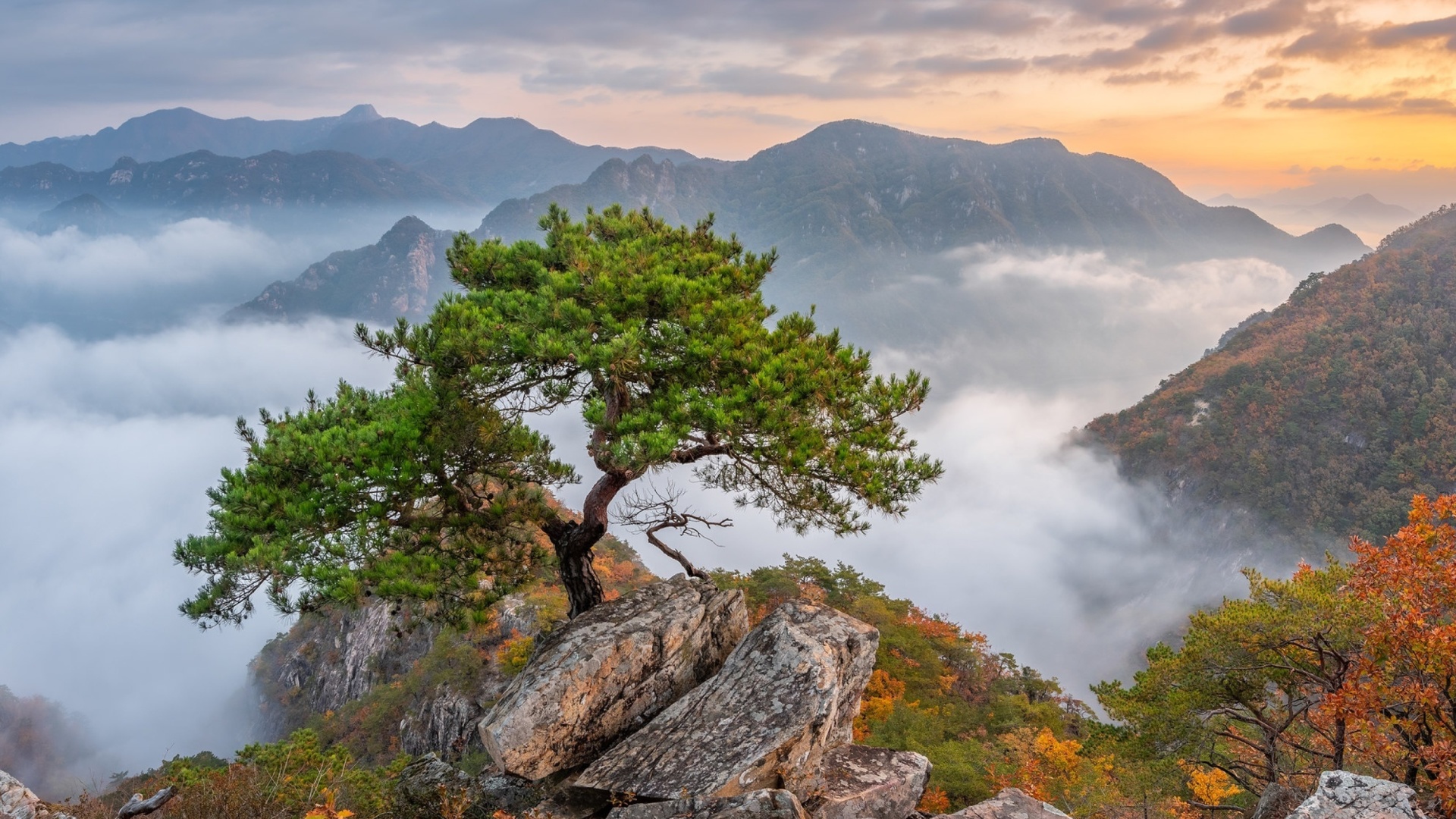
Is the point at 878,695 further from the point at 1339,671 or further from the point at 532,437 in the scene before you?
the point at 532,437

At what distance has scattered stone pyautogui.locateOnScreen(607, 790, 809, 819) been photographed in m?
7.78

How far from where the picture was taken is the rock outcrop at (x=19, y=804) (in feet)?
30.6

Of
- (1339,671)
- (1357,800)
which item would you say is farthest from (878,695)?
(1357,800)

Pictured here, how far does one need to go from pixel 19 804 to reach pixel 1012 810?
13.5 metres

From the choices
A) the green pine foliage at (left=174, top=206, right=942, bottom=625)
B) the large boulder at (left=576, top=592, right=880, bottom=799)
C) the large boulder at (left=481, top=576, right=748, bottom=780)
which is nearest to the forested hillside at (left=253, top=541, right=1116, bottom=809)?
the large boulder at (left=481, top=576, right=748, bottom=780)

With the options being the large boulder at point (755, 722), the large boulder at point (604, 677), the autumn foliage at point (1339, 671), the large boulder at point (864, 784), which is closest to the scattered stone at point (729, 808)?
the large boulder at point (755, 722)

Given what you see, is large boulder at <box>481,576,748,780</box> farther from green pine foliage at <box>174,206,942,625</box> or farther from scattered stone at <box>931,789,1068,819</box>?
scattered stone at <box>931,789,1068,819</box>

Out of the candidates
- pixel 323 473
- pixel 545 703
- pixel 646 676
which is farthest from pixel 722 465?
pixel 323 473

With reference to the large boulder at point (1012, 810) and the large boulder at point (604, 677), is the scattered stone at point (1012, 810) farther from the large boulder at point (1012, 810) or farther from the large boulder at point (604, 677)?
the large boulder at point (604, 677)

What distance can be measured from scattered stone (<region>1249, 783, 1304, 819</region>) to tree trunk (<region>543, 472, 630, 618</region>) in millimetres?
9668

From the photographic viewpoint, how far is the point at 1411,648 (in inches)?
326

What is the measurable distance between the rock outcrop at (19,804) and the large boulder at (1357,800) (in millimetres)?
14503

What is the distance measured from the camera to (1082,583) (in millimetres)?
159500

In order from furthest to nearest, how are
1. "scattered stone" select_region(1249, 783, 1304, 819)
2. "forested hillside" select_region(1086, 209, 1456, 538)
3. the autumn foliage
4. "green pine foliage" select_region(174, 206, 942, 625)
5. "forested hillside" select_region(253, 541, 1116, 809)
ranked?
"forested hillside" select_region(1086, 209, 1456, 538), "forested hillside" select_region(253, 541, 1116, 809), "green pine foliage" select_region(174, 206, 942, 625), "scattered stone" select_region(1249, 783, 1304, 819), the autumn foliage
